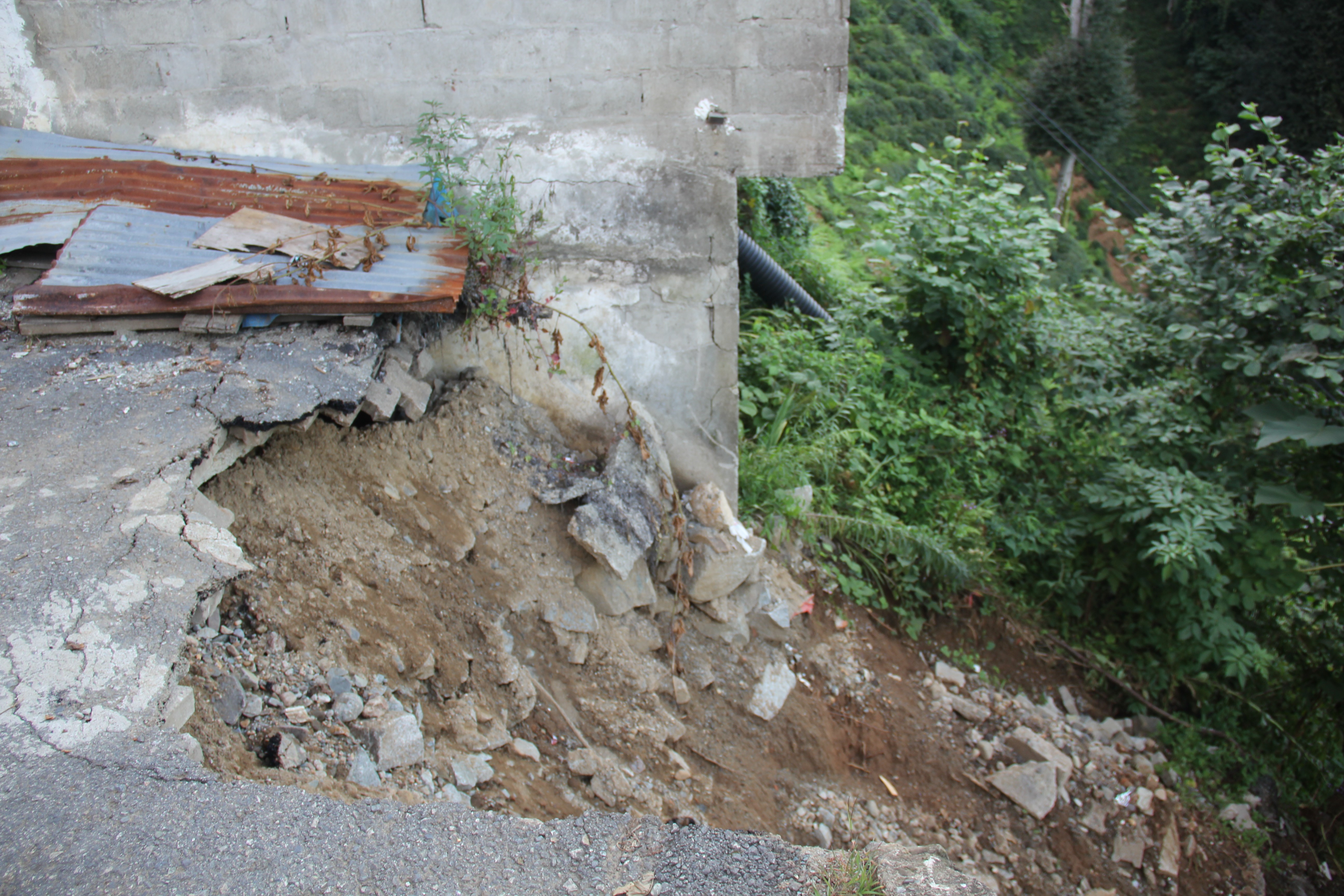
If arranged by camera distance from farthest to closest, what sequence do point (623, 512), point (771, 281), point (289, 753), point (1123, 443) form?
1. point (771, 281)
2. point (1123, 443)
3. point (623, 512)
4. point (289, 753)

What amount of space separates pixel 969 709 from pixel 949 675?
23 centimetres

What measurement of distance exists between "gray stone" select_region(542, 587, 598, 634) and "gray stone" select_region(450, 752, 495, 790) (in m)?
0.71

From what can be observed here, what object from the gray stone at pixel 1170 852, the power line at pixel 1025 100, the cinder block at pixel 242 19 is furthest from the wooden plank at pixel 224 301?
the power line at pixel 1025 100

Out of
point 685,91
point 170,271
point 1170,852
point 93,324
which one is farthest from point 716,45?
point 1170,852

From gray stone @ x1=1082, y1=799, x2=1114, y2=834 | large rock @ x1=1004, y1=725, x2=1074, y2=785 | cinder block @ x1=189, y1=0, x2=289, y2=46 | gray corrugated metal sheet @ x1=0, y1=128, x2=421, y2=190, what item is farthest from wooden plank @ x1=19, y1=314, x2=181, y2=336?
gray stone @ x1=1082, y1=799, x2=1114, y2=834

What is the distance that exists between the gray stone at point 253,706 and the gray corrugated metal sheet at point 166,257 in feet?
4.58

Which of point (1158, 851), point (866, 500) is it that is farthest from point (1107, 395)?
point (1158, 851)

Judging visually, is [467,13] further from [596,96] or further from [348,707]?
[348,707]

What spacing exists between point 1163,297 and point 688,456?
3.46 meters

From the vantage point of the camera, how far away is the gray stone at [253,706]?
2.03 meters

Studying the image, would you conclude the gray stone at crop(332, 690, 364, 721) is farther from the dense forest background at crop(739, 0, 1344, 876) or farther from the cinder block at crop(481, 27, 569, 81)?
the cinder block at crop(481, 27, 569, 81)

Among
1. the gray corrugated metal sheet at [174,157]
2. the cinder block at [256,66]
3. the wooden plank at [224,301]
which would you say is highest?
the cinder block at [256,66]

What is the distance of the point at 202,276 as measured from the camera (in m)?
2.78

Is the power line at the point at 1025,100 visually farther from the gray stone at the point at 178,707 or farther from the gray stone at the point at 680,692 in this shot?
the gray stone at the point at 178,707
